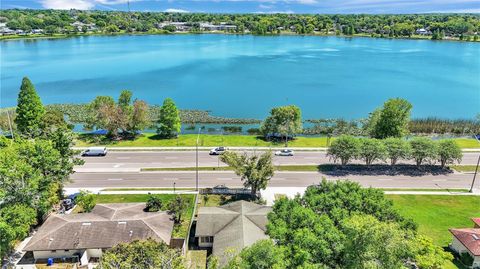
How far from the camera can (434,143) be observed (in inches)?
2426

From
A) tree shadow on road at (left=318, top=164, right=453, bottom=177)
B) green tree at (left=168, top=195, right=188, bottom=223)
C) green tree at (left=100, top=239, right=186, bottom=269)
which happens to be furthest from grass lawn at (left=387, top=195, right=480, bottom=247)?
green tree at (left=100, top=239, right=186, bottom=269)

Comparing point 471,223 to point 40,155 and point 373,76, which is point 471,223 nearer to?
point 40,155

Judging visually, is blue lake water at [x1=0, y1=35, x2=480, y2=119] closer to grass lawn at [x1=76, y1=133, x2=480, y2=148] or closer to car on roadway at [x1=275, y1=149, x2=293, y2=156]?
grass lawn at [x1=76, y1=133, x2=480, y2=148]

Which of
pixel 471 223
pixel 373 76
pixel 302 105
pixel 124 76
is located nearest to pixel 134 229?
pixel 471 223

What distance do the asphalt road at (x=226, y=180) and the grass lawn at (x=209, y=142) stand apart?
1472cm

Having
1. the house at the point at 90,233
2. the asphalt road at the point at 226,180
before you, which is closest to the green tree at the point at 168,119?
the asphalt road at the point at 226,180

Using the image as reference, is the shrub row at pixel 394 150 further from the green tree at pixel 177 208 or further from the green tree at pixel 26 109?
the green tree at pixel 26 109

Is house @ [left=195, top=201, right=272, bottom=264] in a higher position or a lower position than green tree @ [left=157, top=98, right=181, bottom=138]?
lower

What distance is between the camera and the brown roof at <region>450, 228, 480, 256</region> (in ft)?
126

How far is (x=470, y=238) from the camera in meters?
39.6

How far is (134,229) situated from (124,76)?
407 feet

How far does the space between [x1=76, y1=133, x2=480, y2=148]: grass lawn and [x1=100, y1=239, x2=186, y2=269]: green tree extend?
161ft

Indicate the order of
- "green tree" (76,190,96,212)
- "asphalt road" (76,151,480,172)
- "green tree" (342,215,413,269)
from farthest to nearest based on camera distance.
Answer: "asphalt road" (76,151,480,172) < "green tree" (76,190,96,212) < "green tree" (342,215,413,269)

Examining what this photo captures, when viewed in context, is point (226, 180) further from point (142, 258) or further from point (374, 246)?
point (374, 246)
